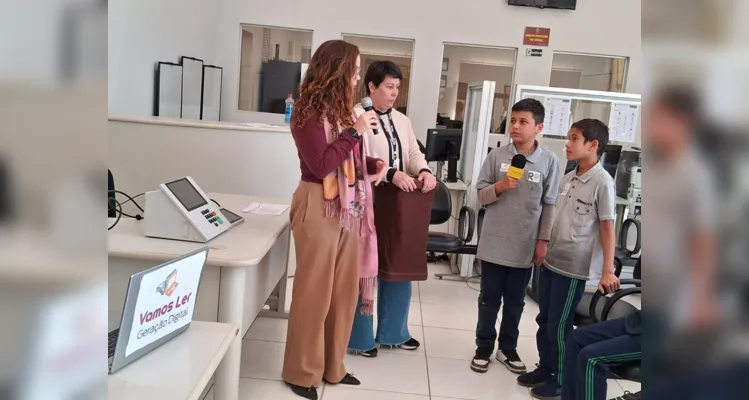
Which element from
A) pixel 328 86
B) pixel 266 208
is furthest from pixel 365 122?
pixel 266 208

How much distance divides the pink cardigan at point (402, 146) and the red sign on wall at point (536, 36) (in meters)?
4.22

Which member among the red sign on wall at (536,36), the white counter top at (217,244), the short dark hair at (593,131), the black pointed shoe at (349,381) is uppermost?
the red sign on wall at (536,36)

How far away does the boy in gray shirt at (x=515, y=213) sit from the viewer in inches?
101

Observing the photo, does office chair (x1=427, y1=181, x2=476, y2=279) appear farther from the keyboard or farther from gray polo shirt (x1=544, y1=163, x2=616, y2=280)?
the keyboard

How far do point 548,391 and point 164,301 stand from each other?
192 centimetres

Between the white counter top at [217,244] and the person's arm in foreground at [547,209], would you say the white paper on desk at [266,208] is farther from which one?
the person's arm in foreground at [547,209]

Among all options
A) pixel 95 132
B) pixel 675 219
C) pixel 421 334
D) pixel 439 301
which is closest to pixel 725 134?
pixel 675 219

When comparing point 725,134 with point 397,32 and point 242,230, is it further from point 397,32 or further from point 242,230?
point 397,32

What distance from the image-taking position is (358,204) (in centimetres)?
229

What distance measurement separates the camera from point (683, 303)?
27cm

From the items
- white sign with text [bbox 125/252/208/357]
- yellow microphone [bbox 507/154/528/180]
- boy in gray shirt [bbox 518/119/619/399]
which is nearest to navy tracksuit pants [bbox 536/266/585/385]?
boy in gray shirt [bbox 518/119/619/399]

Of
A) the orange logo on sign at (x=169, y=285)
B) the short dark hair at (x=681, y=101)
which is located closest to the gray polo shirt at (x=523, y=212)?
the orange logo on sign at (x=169, y=285)

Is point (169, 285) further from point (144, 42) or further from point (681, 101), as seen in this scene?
point (144, 42)

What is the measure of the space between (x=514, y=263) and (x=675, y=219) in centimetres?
237
